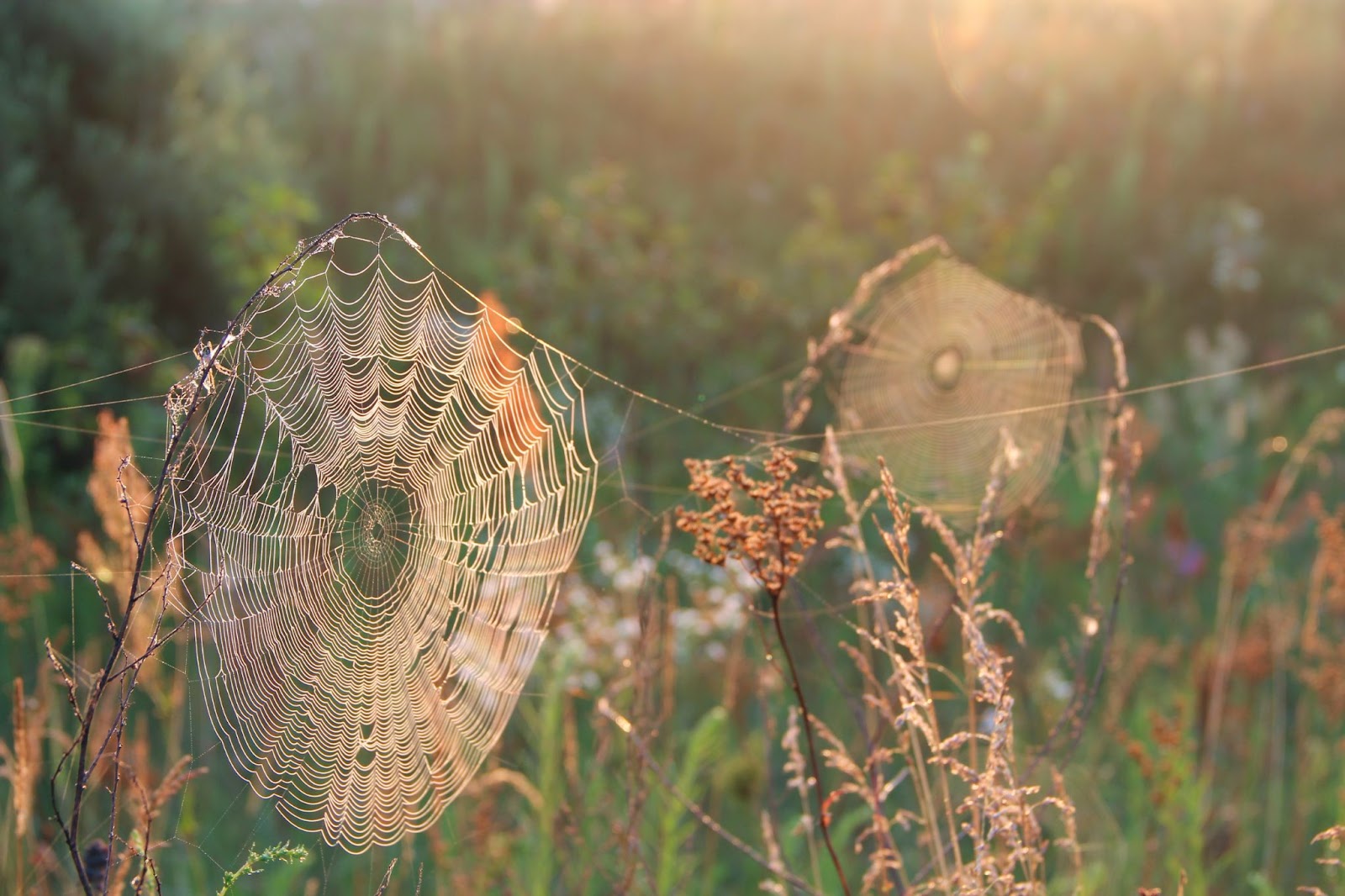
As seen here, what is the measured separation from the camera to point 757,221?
12484mm

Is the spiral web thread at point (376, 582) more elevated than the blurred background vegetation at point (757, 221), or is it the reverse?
the blurred background vegetation at point (757, 221)

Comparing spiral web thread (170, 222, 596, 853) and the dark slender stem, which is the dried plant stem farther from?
spiral web thread (170, 222, 596, 853)

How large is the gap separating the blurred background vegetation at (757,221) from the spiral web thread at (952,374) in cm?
47

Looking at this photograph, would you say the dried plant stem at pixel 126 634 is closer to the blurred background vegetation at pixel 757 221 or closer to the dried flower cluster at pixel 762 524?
the dried flower cluster at pixel 762 524

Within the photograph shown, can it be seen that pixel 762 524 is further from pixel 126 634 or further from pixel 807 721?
pixel 126 634

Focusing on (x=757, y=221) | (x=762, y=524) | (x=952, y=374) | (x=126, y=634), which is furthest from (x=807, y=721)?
(x=757, y=221)

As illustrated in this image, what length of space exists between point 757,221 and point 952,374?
6.15 metres

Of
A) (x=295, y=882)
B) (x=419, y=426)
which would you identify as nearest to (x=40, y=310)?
(x=295, y=882)

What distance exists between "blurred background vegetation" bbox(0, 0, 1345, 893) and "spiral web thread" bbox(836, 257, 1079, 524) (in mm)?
468

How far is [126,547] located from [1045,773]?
281cm

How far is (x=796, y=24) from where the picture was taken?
16734 mm

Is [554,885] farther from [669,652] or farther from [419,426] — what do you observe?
[419,426]

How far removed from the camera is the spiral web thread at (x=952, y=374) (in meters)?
5.92

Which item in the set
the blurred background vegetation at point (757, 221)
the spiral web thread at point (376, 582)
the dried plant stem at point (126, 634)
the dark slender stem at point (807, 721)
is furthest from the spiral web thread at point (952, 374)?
the dried plant stem at point (126, 634)
